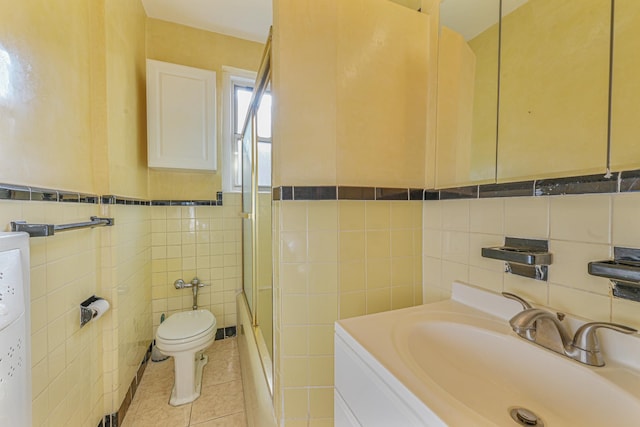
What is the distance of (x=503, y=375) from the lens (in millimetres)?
662

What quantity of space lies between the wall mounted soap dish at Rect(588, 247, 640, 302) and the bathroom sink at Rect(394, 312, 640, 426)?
167 millimetres

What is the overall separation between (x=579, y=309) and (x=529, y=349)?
0.17 m

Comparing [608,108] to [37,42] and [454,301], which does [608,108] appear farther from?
[37,42]

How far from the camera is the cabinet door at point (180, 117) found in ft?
6.34

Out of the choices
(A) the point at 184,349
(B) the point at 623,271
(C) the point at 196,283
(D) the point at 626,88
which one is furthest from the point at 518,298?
(C) the point at 196,283

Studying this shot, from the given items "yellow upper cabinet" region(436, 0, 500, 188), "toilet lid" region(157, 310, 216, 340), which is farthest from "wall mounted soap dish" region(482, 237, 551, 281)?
"toilet lid" region(157, 310, 216, 340)

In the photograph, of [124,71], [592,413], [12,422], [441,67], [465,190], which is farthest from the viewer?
A: [124,71]

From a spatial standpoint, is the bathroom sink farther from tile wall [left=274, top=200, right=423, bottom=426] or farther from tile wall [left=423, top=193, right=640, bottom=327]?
tile wall [left=274, top=200, right=423, bottom=426]

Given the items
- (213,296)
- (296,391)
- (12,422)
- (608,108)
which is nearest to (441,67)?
(608,108)

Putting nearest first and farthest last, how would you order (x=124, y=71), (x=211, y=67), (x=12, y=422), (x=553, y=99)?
(x=12, y=422) < (x=553, y=99) < (x=124, y=71) < (x=211, y=67)

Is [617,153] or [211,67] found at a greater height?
[211,67]

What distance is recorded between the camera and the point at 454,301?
94cm

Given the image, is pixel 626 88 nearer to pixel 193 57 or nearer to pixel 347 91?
pixel 347 91

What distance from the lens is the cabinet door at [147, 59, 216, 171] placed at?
1.93m
